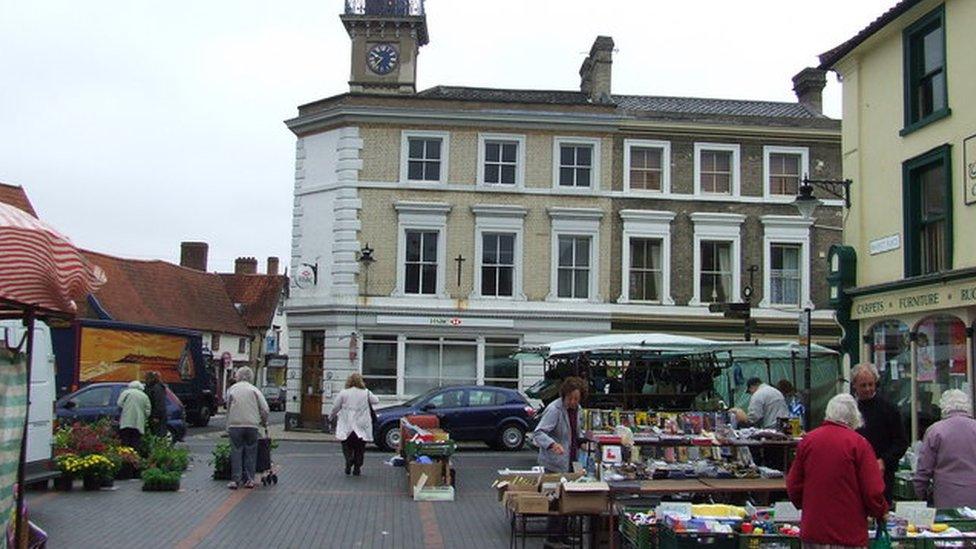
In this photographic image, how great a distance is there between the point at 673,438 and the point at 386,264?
19531 millimetres

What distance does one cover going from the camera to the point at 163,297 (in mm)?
45469

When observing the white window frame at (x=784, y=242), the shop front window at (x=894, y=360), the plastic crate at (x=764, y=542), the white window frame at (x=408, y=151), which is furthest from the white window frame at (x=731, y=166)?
the plastic crate at (x=764, y=542)

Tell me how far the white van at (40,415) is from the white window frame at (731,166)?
21.3 metres

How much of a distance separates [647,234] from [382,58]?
12976 millimetres

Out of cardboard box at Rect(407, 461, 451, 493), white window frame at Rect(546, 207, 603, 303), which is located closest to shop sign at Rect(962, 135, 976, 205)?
cardboard box at Rect(407, 461, 451, 493)

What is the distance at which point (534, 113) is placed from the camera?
30.4 metres

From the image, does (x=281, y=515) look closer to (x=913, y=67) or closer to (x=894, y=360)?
(x=894, y=360)

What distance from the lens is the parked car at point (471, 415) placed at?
23766mm

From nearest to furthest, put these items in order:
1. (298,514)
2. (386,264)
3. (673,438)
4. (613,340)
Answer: (673,438) → (298,514) → (613,340) → (386,264)

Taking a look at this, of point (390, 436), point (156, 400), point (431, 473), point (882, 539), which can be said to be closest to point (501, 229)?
point (390, 436)

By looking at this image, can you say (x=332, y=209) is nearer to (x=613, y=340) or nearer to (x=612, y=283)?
(x=612, y=283)

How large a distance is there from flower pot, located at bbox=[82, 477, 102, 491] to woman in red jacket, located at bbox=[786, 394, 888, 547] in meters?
11.7

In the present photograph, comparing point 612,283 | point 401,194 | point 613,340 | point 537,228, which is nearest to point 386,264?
point 401,194

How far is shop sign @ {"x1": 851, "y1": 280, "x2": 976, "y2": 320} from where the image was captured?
1394 centimetres
